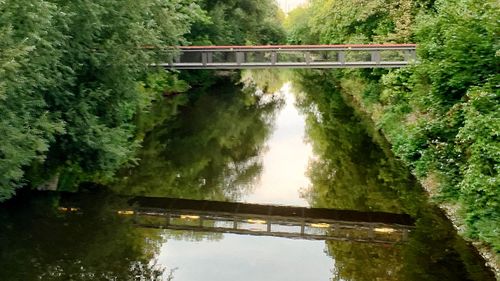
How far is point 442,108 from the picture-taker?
57.6 ft

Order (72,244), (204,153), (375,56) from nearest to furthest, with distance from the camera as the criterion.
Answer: (72,244)
(204,153)
(375,56)

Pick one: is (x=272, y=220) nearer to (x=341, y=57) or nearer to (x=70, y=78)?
(x=70, y=78)

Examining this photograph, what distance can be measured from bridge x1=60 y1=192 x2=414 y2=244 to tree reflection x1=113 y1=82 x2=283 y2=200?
48.7 inches

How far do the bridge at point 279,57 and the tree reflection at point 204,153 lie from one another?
3.71 meters

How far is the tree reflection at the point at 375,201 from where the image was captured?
44.5 feet

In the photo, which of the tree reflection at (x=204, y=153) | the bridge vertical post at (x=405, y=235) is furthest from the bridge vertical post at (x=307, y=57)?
the bridge vertical post at (x=405, y=235)

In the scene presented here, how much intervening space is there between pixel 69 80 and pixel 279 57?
539 inches

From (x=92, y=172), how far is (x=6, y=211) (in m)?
3.84

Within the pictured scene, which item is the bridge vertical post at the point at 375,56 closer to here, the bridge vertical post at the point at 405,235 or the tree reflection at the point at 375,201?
the tree reflection at the point at 375,201

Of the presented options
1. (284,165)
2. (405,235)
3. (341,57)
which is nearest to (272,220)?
(405,235)

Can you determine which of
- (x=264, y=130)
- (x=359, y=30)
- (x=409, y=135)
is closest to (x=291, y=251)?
(x=409, y=135)

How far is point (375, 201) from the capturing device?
18.8m

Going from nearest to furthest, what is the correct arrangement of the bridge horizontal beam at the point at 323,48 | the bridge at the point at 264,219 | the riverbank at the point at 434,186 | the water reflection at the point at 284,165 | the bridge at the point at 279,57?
the riverbank at the point at 434,186, the bridge at the point at 264,219, the water reflection at the point at 284,165, the bridge horizontal beam at the point at 323,48, the bridge at the point at 279,57

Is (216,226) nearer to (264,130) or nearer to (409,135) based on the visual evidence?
(409,135)
